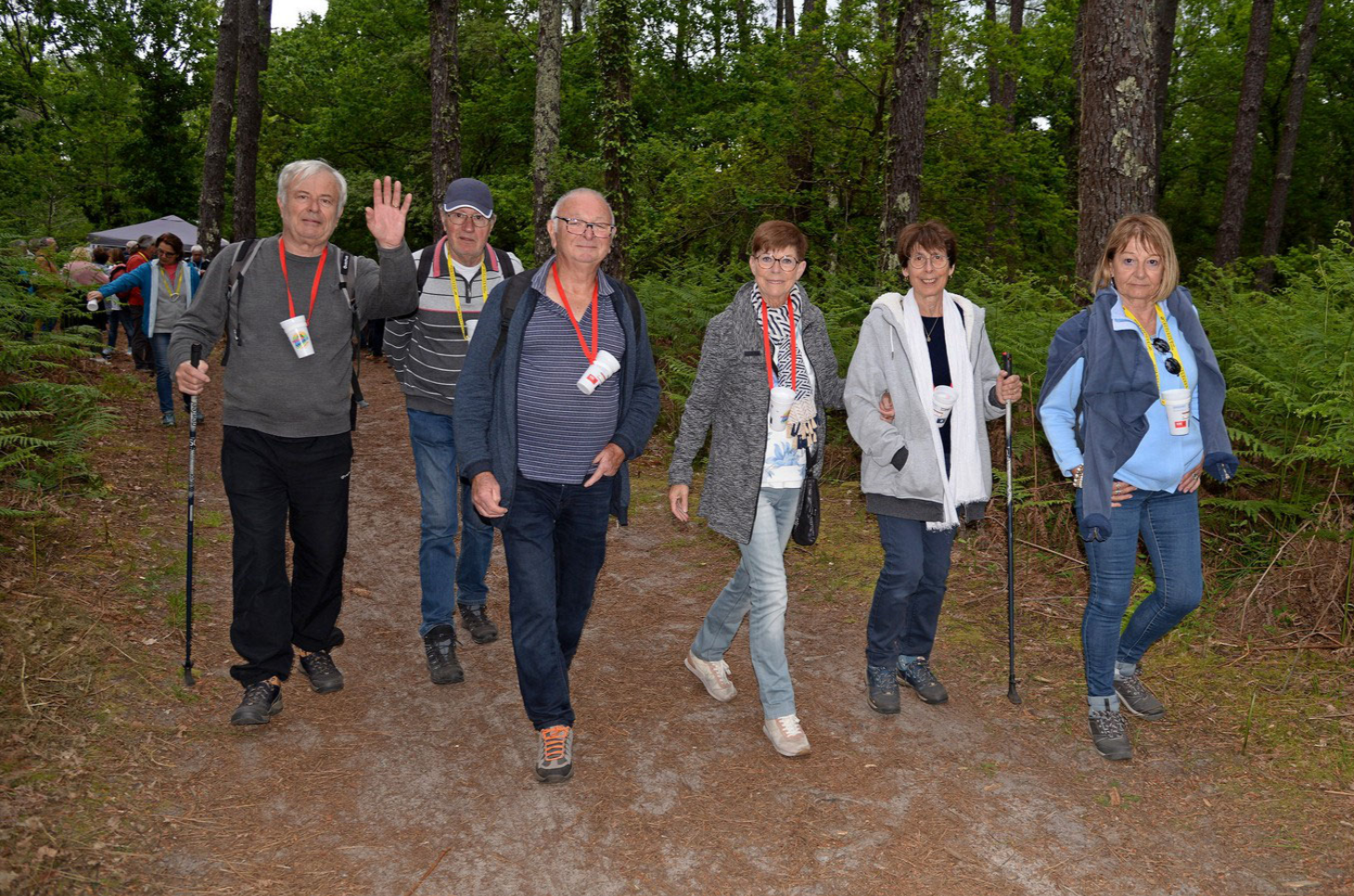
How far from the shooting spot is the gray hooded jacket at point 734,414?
4.64 meters

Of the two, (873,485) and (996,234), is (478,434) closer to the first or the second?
(873,485)

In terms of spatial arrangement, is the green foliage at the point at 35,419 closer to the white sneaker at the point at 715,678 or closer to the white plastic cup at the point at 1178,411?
the white sneaker at the point at 715,678

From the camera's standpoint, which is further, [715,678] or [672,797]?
[715,678]

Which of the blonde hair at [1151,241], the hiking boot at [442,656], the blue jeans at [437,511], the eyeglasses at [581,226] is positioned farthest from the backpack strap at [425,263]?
the blonde hair at [1151,241]

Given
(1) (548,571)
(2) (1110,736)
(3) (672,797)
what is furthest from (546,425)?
(2) (1110,736)

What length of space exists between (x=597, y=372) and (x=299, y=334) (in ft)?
4.77

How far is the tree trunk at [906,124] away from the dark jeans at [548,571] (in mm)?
7962

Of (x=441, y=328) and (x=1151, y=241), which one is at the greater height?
(x=1151, y=241)

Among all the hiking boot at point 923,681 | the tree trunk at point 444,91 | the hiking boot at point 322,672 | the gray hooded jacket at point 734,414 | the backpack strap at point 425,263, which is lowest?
the hiking boot at point 322,672

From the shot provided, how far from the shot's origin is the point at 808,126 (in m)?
14.8

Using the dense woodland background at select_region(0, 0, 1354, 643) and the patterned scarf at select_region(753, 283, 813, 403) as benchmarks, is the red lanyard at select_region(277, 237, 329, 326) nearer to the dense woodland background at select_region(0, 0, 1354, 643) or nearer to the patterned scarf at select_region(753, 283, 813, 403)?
the patterned scarf at select_region(753, 283, 813, 403)

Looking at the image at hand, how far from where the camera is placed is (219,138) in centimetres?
2089

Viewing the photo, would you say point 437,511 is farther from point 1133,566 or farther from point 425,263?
point 1133,566

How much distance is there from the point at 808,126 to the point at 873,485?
11.0 meters
